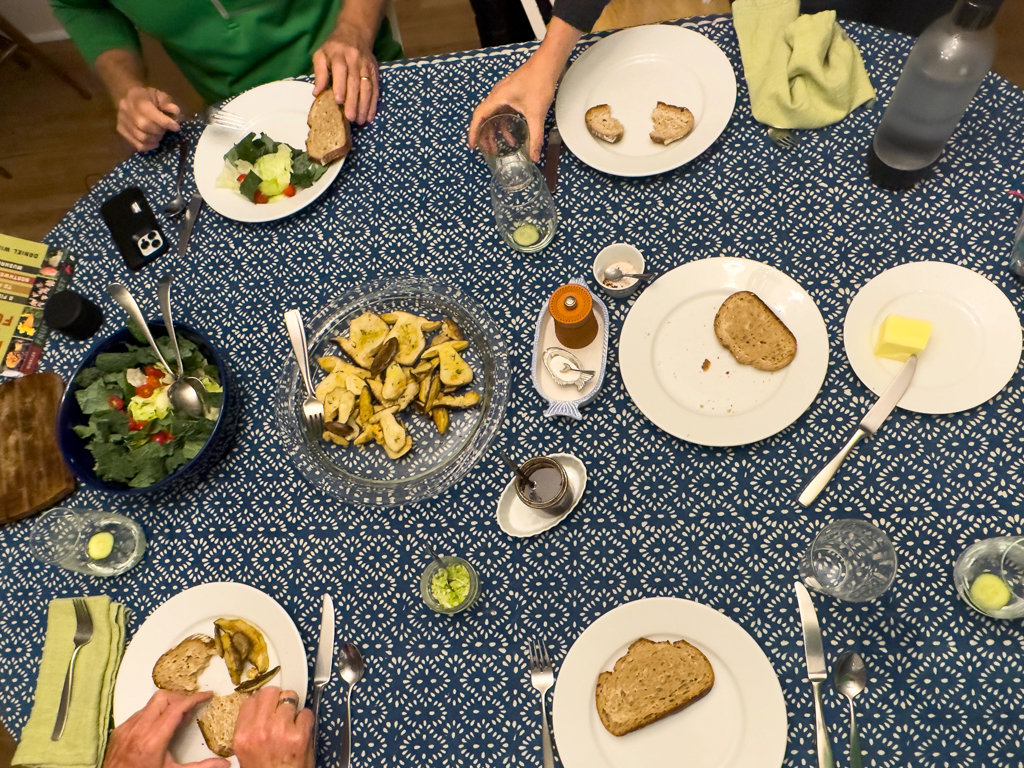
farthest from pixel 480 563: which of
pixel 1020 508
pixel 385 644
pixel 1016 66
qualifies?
pixel 1016 66

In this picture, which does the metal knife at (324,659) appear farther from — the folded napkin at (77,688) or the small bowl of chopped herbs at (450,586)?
the folded napkin at (77,688)

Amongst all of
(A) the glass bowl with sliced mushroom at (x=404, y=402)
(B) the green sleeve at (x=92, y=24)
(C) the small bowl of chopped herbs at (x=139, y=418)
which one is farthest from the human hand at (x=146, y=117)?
(A) the glass bowl with sliced mushroom at (x=404, y=402)

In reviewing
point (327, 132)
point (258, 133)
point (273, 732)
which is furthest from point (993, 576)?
point (258, 133)

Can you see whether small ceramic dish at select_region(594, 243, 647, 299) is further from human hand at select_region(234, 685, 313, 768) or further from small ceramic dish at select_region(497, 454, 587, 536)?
human hand at select_region(234, 685, 313, 768)

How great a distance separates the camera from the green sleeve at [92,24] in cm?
206

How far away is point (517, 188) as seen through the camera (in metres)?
1.59

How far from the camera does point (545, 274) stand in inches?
63.2

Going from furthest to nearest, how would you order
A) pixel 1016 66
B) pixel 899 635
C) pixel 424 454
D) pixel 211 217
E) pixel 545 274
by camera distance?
pixel 1016 66, pixel 211 217, pixel 545 274, pixel 424 454, pixel 899 635

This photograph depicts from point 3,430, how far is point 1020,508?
7.39ft

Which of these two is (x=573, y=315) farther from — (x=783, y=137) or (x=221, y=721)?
(x=221, y=721)

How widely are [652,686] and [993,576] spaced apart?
662 millimetres

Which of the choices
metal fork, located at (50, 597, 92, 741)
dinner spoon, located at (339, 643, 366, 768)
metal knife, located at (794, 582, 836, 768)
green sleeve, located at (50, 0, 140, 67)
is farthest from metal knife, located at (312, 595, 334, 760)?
green sleeve, located at (50, 0, 140, 67)

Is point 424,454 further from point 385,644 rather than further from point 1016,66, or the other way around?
point 1016,66

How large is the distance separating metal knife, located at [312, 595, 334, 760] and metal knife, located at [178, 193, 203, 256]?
1.07 metres
